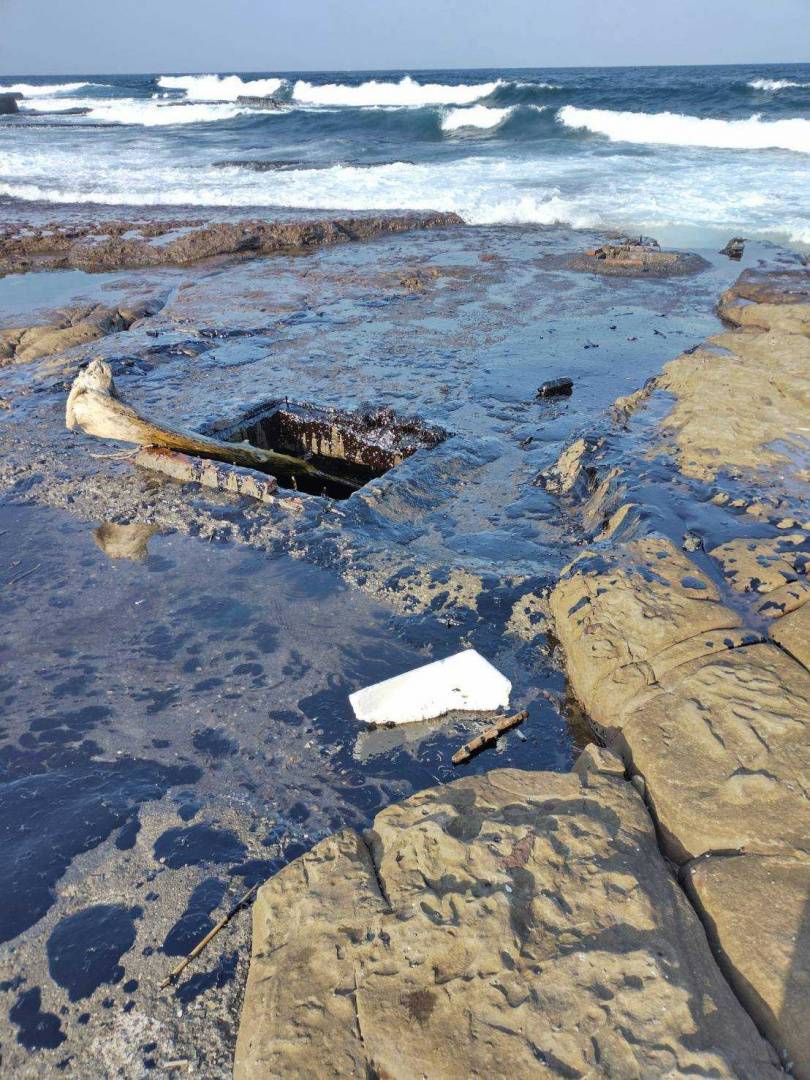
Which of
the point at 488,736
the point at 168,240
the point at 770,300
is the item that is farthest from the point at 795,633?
the point at 168,240

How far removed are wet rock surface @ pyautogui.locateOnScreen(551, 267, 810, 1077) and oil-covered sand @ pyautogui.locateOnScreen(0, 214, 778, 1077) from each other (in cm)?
36

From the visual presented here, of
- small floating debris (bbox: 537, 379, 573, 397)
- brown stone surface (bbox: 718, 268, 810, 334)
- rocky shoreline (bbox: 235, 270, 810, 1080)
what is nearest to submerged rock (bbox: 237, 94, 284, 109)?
brown stone surface (bbox: 718, 268, 810, 334)

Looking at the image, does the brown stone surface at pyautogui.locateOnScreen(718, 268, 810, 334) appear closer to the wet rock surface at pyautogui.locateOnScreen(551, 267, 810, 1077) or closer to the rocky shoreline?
the wet rock surface at pyautogui.locateOnScreen(551, 267, 810, 1077)

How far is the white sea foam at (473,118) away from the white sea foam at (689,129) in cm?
288

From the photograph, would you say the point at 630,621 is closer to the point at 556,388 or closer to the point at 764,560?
the point at 764,560

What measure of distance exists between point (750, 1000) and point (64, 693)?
3.15 meters

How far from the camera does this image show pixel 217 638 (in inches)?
150

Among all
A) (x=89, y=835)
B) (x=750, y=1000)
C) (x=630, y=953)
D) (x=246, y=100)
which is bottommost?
(x=89, y=835)

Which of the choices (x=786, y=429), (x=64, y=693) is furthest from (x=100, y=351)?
(x=786, y=429)

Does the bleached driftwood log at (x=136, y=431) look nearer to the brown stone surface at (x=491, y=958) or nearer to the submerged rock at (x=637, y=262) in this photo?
the brown stone surface at (x=491, y=958)

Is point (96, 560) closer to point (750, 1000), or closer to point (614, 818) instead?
point (614, 818)

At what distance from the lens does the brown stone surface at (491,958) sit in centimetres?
166

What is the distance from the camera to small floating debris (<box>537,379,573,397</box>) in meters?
6.57

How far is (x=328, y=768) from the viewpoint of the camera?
3031mm
